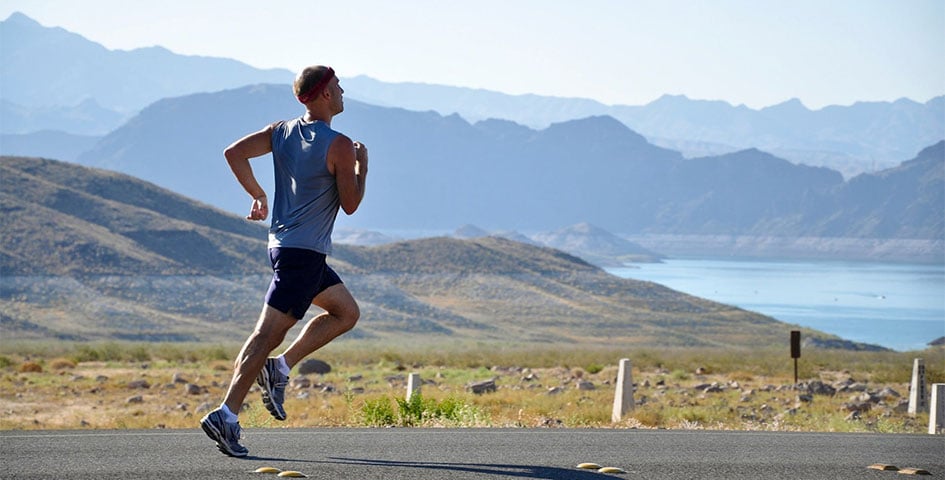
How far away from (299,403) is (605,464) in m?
19.8

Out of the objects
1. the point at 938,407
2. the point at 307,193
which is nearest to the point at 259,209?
the point at 307,193

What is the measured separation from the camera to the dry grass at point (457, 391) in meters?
15.9

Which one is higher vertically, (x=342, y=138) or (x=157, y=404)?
(x=342, y=138)

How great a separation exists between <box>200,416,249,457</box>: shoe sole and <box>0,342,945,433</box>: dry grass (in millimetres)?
3770

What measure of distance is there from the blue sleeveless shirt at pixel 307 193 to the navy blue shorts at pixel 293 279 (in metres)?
0.05

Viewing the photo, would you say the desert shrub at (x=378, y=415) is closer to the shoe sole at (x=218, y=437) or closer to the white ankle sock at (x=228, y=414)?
the shoe sole at (x=218, y=437)

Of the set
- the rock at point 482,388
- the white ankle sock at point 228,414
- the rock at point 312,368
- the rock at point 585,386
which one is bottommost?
the rock at point 312,368

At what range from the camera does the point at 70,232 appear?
91.3 meters

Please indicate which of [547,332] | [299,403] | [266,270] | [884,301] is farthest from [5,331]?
[884,301]

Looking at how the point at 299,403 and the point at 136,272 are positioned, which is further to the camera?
the point at 136,272

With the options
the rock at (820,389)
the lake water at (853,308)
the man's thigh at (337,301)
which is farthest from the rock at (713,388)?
the lake water at (853,308)

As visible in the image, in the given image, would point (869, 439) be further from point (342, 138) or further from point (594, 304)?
point (594, 304)

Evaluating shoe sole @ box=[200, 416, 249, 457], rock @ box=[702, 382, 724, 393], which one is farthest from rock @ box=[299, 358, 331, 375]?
shoe sole @ box=[200, 416, 249, 457]

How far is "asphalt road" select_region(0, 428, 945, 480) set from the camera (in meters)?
7.21
